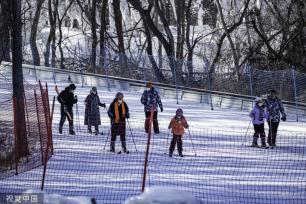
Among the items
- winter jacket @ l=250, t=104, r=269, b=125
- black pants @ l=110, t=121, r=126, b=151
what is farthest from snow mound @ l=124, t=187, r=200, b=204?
winter jacket @ l=250, t=104, r=269, b=125

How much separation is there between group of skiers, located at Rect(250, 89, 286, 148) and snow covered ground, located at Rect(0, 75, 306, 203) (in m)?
0.42

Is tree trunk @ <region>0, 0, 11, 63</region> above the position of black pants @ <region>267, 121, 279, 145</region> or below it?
above

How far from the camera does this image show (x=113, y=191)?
1152cm

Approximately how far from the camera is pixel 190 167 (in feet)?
47.8

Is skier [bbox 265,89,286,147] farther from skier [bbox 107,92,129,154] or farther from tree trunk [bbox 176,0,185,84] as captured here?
tree trunk [bbox 176,0,185,84]

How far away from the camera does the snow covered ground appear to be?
38.1 ft

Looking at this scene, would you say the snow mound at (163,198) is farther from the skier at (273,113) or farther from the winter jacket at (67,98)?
the winter jacket at (67,98)

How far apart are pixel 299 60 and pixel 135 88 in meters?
10.2

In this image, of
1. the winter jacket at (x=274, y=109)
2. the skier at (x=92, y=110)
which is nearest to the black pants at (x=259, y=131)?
the winter jacket at (x=274, y=109)

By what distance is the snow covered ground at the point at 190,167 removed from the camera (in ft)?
38.1

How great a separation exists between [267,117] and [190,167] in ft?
14.7

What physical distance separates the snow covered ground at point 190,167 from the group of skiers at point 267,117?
421 millimetres

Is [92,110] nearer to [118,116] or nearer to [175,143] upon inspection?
[118,116]

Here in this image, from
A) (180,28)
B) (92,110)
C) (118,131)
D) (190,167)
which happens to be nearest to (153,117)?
(92,110)
